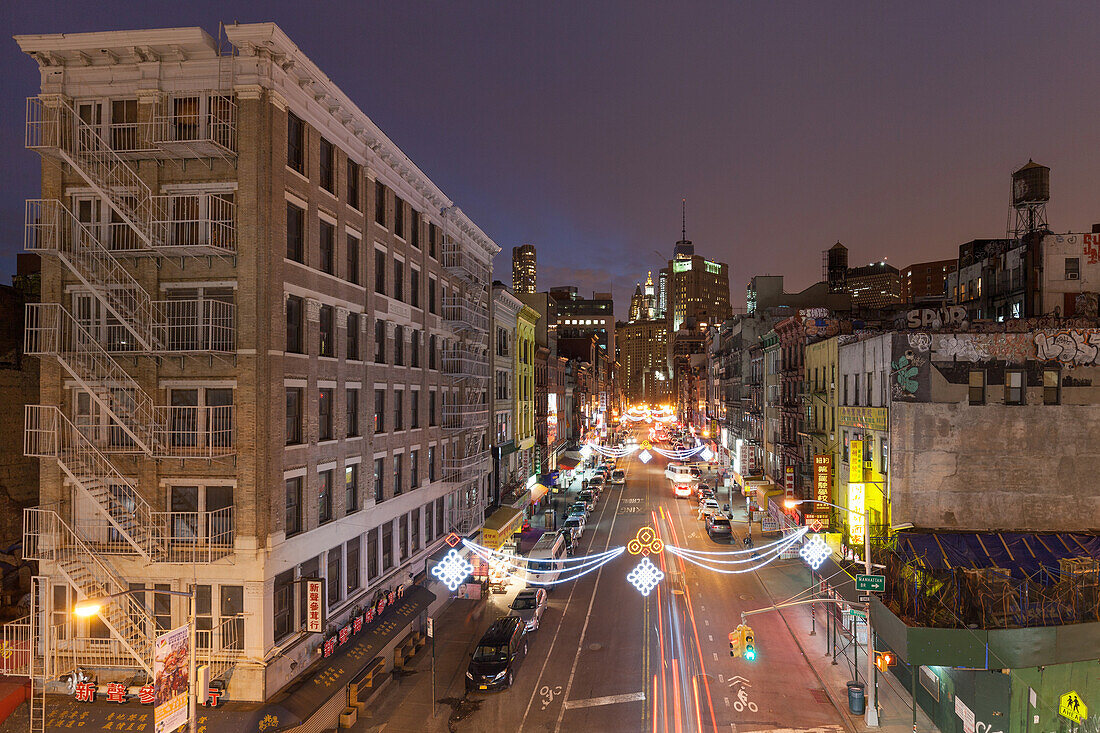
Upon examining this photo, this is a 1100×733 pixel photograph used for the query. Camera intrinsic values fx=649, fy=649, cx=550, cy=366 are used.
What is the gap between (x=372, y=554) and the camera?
26734mm

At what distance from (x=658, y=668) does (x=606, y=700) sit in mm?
3605

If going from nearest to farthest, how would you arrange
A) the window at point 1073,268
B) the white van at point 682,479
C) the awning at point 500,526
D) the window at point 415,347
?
the window at point 415,347
the awning at point 500,526
the window at point 1073,268
the white van at point 682,479

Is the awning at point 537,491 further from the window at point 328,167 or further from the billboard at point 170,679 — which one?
the billboard at point 170,679

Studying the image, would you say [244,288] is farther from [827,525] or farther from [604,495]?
[604,495]

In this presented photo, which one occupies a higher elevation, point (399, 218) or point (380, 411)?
point (399, 218)

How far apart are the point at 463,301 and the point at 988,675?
28.8 m

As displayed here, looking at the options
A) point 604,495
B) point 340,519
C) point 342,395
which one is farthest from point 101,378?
point 604,495

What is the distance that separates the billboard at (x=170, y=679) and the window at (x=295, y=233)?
11.7m

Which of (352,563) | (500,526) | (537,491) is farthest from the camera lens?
(537,491)

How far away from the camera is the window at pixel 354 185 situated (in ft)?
85.1

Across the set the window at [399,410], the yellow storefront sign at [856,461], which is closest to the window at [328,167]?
the window at [399,410]

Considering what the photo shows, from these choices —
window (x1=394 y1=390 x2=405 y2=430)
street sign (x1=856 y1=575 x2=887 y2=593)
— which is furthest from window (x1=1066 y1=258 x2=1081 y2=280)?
window (x1=394 y1=390 x2=405 y2=430)

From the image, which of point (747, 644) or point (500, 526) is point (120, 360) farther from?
point (500, 526)

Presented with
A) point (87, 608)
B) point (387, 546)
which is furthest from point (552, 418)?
point (87, 608)
